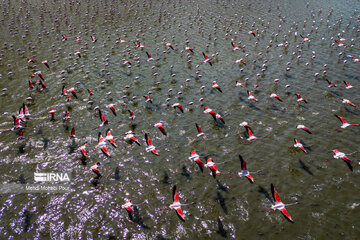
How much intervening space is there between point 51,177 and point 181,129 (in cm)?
1208

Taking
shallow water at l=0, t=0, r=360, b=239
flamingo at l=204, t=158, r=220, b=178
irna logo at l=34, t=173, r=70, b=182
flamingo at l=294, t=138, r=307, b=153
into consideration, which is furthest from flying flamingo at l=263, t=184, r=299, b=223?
irna logo at l=34, t=173, r=70, b=182

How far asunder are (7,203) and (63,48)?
30.0 metres

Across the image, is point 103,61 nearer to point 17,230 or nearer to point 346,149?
point 17,230

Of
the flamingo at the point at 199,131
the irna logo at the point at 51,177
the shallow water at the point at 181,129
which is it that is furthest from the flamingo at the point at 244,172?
the irna logo at the point at 51,177

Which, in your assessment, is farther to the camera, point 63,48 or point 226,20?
point 226,20

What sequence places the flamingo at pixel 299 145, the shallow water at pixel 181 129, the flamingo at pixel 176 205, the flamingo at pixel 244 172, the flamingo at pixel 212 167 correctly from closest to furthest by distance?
the flamingo at pixel 176 205, the shallow water at pixel 181 129, the flamingo at pixel 212 167, the flamingo at pixel 244 172, the flamingo at pixel 299 145

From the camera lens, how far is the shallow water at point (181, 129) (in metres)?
16.6

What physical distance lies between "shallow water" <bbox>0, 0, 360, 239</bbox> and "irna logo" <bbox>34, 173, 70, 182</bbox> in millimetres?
427

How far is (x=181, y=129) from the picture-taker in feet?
80.8

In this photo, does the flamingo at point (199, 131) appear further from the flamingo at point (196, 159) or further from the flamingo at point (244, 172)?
the flamingo at point (244, 172)

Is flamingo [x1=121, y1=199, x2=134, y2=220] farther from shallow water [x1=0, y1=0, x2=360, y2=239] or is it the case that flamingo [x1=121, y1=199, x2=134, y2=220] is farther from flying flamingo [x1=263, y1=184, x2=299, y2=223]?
flying flamingo [x1=263, y1=184, x2=299, y2=223]

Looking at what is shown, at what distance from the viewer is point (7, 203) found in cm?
1744

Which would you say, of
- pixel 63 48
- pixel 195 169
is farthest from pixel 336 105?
pixel 63 48

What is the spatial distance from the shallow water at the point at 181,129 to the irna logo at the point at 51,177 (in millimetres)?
427
